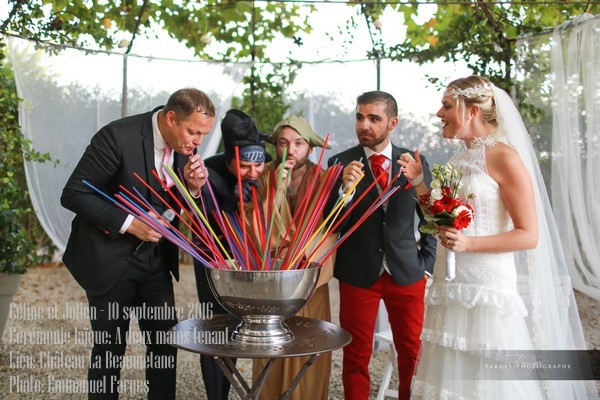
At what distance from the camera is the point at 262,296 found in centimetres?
217

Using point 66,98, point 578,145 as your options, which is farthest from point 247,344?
point 66,98

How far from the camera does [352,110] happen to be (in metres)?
4.98

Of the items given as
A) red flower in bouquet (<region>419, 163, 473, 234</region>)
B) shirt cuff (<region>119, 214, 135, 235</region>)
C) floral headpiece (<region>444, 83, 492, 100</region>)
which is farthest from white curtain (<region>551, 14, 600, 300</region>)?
shirt cuff (<region>119, 214, 135, 235</region>)

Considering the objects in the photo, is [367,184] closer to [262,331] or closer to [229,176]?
[229,176]

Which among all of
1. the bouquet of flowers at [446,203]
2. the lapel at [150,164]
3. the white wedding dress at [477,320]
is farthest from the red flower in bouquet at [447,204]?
the lapel at [150,164]

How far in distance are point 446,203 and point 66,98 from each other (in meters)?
3.27

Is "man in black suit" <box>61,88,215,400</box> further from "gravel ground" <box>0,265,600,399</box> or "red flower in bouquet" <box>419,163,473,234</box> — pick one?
"red flower in bouquet" <box>419,163,473,234</box>

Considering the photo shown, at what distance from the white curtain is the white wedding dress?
1.22 meters

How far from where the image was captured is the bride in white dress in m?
2.44

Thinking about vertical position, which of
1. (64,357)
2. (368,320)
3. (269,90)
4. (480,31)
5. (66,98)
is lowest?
(64,357)

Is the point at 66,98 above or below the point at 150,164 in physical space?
above

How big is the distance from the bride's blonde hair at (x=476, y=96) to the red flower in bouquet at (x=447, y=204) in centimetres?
30

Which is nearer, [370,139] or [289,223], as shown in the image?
[289,223]

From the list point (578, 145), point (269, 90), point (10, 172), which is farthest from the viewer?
point (269, 90)
